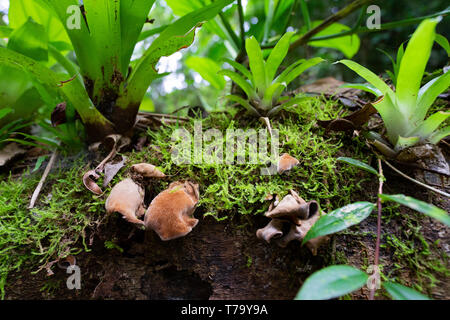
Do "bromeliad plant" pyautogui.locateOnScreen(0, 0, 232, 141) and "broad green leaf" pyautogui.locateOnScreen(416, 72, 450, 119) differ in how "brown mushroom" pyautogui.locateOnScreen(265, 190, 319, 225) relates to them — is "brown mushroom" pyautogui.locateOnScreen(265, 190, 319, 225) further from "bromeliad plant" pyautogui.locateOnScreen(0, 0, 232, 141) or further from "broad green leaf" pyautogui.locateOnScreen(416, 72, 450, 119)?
"bromeliad plant" pyautogui.locateOnScreen(0, 0, 232, 141)

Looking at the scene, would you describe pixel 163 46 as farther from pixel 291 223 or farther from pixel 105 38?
pixel 291 223

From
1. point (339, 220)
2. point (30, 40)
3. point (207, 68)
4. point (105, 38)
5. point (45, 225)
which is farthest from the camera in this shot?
point (207, 68)

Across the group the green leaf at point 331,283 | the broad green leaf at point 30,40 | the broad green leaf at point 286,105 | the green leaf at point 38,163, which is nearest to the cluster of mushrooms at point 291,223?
the green leaf at point 331,283

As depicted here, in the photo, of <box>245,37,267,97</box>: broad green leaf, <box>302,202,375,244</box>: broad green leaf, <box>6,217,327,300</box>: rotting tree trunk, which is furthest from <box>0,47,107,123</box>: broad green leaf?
<box>302,202,375,244</box>: broad green leaf

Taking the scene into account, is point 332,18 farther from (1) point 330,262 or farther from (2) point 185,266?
(2) point 185,266

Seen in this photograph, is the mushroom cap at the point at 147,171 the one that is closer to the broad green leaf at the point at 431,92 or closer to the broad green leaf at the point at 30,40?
the broad green leaf at the point at 30,40

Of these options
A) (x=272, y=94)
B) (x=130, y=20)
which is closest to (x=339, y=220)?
(x=272, y=94)
